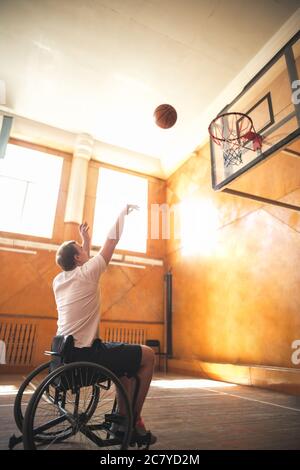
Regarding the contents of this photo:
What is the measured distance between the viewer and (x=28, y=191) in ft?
18.4

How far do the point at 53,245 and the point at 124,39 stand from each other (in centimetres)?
364

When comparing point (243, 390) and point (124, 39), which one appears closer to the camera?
point (243, 390)

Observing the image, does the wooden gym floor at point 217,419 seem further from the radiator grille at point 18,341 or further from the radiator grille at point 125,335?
the radiator grille at point 125,335

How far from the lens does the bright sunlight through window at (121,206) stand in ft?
19.8

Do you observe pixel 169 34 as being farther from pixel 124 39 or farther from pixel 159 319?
pixel 159 319

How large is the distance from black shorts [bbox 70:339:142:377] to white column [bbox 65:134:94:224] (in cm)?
432

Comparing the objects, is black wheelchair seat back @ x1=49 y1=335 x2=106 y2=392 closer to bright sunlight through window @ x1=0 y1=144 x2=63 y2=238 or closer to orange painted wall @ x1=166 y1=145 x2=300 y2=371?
orange painted wall @ x1=166 y1=145 x2=300 y2=371

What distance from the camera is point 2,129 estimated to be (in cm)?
534

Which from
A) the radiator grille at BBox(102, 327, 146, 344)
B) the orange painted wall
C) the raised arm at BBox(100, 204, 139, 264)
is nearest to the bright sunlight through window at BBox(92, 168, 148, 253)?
the orange painted wall

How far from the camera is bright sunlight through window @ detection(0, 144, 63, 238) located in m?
5.36

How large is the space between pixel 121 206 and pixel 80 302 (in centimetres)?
465

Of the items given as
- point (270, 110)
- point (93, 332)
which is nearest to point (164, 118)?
point (270, 110)

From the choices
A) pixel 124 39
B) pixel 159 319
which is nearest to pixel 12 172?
pixel 124 39

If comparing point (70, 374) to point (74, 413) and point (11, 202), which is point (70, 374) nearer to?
point (74, 413)
